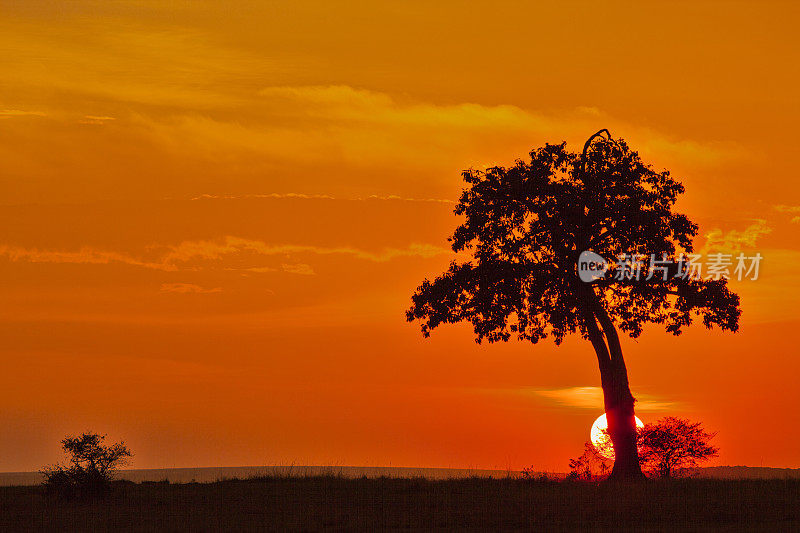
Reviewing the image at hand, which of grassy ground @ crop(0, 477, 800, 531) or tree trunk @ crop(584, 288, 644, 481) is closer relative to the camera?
grassy ground @ crop(0, 477, 800, 531)

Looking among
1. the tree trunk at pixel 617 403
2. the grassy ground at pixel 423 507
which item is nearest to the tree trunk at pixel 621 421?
the tree trunk at pixel 617 403

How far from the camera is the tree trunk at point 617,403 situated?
4288 cm

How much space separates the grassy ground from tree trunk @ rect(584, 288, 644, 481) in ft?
6.96

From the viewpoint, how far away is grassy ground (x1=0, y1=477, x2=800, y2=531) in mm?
A: 32781

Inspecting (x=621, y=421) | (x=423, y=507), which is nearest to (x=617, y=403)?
(x=621, y=421)

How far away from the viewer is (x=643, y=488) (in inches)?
1502

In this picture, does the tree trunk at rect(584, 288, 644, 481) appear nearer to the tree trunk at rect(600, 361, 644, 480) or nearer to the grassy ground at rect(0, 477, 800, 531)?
the tree trunk at rect(600, 361, 644, 480)

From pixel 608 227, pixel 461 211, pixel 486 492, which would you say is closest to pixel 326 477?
pixel 486 492

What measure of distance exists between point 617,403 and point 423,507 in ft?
35.6

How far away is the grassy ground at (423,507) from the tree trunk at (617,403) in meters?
2.12

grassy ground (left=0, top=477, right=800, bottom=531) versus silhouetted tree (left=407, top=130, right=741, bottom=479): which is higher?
silhouetted tree (left=407, top=130, right=741, bottom=479)

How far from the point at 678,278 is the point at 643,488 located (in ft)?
33.0

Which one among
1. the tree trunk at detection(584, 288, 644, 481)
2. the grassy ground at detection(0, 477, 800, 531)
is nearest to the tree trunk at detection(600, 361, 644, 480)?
the tree trunk at detection(584, 288, 644, 481)

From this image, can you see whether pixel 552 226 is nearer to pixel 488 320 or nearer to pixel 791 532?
pixel 488 320
